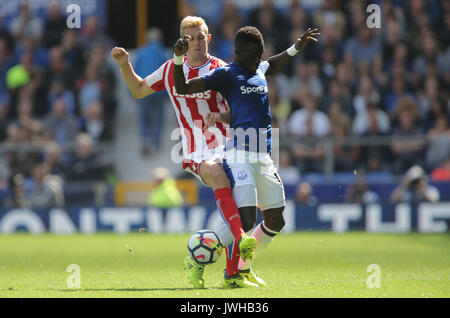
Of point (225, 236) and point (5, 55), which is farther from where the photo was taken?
point (5, 55)

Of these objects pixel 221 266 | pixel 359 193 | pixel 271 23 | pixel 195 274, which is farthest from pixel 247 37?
pixel 271 23

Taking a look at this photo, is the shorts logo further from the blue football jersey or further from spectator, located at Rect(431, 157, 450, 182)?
spectator, located at Rect(431, 157, 450, 182)

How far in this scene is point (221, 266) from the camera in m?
10.2

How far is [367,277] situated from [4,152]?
10.3m

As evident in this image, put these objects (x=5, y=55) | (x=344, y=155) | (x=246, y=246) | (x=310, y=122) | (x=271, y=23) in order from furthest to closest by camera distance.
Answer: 1. (x=5, y=55)
2. (x=271, y=23)
3. (x=310, y=122)
4. (x=344, y=155)
5. (x=246, y=246)

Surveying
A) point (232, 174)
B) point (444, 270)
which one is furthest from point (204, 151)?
point (444, 270)

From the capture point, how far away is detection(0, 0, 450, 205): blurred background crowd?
1597 cm

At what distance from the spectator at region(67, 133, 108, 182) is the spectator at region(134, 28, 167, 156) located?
137 centimetres

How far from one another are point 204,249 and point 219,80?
4.78ft

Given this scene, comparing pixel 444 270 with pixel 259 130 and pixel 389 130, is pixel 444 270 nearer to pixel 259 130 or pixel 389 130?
pixel 259 130

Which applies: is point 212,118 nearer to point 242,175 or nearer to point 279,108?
point 242,175

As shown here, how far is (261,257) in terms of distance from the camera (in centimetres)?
1112

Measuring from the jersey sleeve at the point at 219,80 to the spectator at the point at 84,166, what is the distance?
9.67 meters

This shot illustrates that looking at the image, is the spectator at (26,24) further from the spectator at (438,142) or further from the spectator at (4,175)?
the spectator at (438,142)
